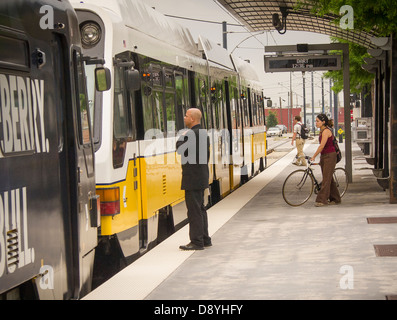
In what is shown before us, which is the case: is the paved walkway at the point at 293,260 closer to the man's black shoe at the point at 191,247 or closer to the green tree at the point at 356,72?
the man's black shoe at the point at 191,247

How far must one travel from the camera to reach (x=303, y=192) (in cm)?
1664

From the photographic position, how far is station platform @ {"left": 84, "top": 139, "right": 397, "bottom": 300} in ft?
→ 27.1

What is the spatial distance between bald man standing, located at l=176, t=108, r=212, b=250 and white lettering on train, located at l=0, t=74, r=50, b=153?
13.0 ft

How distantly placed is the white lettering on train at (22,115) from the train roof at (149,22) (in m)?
3.87

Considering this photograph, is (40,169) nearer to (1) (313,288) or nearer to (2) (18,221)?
(2) (18,221)

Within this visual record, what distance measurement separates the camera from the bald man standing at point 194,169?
10609 millimetres

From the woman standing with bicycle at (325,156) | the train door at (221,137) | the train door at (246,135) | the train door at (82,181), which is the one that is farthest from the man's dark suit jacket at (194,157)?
the train door at (246,135)

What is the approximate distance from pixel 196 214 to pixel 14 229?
5298 millimetres

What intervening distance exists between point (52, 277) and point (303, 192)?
10.4 meters

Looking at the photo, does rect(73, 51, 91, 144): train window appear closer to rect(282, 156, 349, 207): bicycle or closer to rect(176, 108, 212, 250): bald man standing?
rect(176, 108, 212, 250): bald man standing

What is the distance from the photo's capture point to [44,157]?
670 cm

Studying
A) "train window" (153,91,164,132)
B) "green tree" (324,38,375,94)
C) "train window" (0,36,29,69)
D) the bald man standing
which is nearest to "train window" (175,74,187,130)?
"train window" (153,91,164,132)

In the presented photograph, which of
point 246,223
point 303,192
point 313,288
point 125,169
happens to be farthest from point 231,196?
point 313,288

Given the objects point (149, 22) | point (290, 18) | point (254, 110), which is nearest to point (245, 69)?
point (254, 110)
